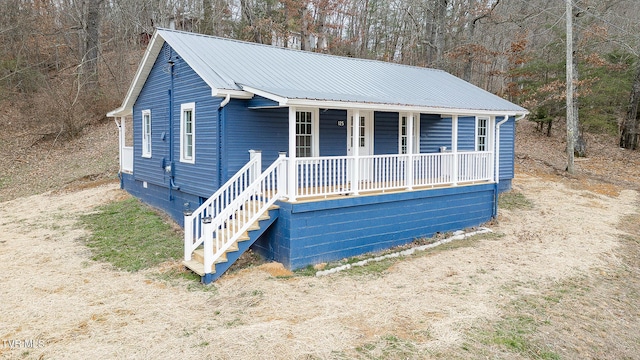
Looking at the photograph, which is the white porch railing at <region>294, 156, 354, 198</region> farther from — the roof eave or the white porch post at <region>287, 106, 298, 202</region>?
the roof eave

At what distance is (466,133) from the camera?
630 inches

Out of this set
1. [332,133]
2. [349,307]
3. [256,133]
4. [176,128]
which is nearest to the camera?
[349,307]

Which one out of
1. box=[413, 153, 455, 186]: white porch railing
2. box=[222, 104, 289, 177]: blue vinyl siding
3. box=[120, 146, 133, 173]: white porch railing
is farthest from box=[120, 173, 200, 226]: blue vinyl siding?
box=[413, 153, 455, 186]: white porch railing

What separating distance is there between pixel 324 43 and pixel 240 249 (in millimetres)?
22784

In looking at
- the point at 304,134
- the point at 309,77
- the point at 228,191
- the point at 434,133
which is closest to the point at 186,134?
the point at 228,191

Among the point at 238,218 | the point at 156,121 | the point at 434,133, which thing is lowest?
the point at 238,218

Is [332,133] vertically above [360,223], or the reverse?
[332,133]

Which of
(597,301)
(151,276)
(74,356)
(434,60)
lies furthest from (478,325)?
(434,60)

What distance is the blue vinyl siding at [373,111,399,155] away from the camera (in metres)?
12.9

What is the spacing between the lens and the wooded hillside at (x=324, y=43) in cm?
2373

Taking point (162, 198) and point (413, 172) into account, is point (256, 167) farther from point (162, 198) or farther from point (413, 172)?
point (162, 198)

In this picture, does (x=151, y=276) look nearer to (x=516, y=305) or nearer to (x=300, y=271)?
(x=300, y=271)

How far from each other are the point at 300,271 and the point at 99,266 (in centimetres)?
407

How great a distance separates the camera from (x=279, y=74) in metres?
11.3
